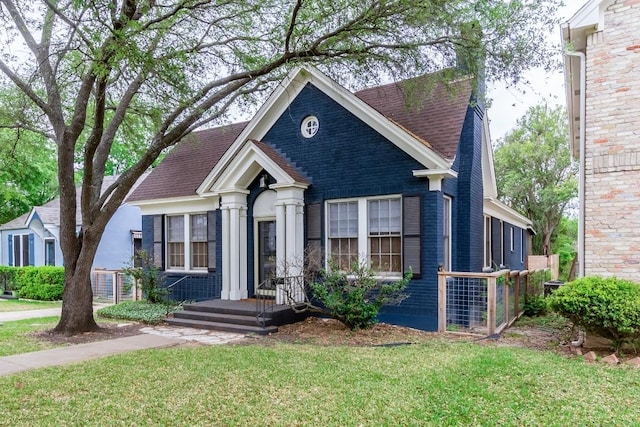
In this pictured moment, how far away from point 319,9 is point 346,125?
2.90 meters

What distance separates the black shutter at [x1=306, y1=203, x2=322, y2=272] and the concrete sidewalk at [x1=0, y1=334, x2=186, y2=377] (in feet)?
11.4

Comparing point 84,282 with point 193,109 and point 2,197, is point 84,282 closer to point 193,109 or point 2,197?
point 193,109

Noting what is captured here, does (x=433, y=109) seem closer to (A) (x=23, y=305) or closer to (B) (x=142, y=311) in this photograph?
(B) (x=142, y=311)

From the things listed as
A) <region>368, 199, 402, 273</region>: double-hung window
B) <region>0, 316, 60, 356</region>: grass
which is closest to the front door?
<region>368, 199, 402, 273</region>: double-hung window

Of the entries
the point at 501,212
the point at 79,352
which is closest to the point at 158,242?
the point at 79,352

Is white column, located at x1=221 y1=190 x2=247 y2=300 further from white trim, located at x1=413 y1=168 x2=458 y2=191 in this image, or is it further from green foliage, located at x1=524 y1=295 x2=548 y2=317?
green foliage, located at x1=524 y1=295 x2=548 y2=317

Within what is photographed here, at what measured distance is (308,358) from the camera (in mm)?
6930

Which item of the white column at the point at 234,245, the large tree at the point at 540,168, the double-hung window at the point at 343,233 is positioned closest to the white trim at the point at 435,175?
the double-hung window at the point at 343,233

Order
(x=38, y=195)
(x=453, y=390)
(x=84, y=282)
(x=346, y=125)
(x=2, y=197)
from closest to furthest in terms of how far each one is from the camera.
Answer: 1. (x=453, y=390)
2. (x=84, y=282)
3. (x=346, y=125)
4. (x=2, y=197)
5. (x=38, y=195)

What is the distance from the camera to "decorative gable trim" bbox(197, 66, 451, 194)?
9273mm

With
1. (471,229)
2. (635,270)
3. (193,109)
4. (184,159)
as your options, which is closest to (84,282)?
(193,109)

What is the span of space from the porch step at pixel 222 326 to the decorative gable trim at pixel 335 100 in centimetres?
361

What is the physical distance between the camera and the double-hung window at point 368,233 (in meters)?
9.83

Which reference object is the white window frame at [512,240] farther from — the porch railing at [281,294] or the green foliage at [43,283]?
the green foliage at [43,283]
